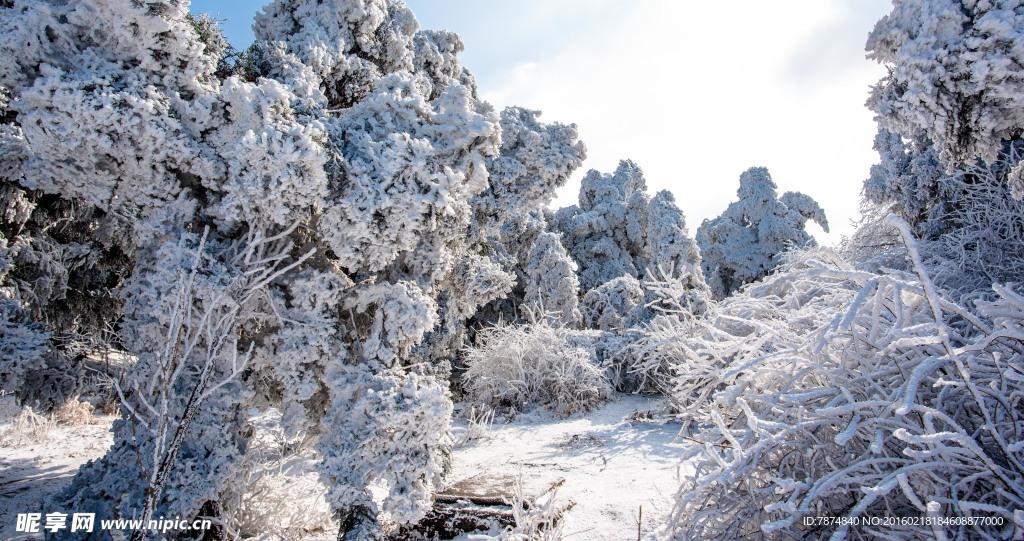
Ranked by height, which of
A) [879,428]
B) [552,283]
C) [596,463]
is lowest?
[596,463]

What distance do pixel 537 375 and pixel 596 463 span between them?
299 centimetres

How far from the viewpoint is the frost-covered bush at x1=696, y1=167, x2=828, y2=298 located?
14812 millimetres

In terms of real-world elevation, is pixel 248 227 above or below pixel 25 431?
above

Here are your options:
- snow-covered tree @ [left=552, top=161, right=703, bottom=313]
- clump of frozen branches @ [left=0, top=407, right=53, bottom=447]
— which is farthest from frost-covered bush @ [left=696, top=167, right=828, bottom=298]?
clump of frozen branches @ [left=0, top=407, right=53, bottom=447]

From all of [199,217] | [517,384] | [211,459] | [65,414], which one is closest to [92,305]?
[65,414]

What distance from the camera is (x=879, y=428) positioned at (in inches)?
67.3

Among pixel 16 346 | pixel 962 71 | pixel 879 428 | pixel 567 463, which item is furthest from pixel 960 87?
pixel 16 346

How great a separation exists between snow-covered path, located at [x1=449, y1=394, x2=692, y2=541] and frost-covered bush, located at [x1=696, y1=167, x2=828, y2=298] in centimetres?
964

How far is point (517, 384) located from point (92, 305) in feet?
16.1

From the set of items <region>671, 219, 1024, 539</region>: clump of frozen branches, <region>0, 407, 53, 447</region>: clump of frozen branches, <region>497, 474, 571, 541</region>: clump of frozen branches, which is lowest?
<region>497, 474, 571, 541</region>: clump of frozen branches

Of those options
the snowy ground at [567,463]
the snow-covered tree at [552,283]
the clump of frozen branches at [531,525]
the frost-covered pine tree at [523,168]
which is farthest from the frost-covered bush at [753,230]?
the clump of frozen branches at [531,525]

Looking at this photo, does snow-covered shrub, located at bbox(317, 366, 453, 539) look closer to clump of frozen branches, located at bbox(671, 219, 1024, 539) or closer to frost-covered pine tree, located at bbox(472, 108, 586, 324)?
clump of frozen branches, located at bbox(671, 219, 1024, 539)

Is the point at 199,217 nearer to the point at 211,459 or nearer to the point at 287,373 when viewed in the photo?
the point at 287,373

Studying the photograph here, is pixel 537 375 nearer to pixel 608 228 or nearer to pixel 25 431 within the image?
pixel 25 431
